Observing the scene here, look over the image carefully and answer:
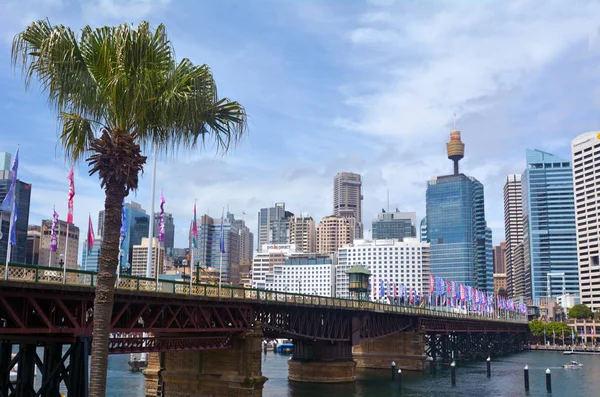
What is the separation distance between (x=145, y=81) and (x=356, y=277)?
3950 inches

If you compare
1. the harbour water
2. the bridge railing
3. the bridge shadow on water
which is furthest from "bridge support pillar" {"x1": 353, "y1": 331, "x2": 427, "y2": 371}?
the bridge railing

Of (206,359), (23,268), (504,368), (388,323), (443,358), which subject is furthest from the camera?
(443,358)

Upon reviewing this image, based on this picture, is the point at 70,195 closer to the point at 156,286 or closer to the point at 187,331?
the point at 156,286

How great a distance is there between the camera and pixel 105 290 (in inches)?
910

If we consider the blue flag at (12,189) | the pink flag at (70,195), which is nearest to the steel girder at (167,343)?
the pink flag at (70,195)

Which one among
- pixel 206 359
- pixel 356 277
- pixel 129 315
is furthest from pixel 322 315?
pixel 129 315

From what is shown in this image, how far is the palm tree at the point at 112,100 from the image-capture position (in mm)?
23234

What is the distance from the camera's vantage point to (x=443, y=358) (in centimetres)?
14788

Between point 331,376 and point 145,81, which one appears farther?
point 331,376

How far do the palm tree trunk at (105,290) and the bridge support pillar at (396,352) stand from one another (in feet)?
343

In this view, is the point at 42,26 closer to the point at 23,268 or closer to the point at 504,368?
the point at 23,268

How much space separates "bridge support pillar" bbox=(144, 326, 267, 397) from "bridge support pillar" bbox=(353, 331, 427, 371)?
205 ft

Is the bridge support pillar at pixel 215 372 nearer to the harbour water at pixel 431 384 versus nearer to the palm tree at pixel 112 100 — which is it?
the harbour water at pixel 431 384

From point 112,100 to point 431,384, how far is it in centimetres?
8893
